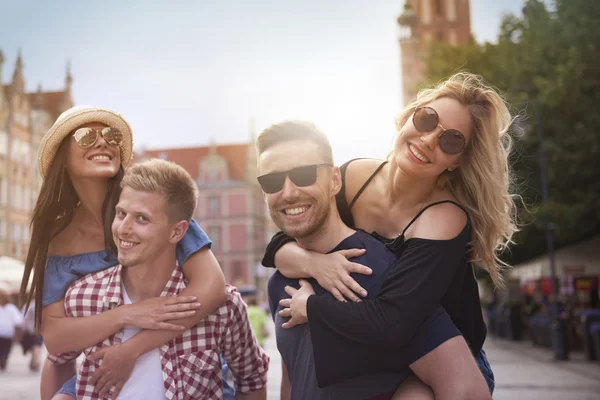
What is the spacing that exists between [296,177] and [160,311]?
754 mm

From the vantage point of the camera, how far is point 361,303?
97.3 inches

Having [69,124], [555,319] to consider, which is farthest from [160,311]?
[555,319]

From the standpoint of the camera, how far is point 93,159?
2969 mm

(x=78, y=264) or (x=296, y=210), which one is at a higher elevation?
(x=296, y=210)

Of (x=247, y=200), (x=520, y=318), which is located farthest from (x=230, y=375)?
(x=247, y=200)

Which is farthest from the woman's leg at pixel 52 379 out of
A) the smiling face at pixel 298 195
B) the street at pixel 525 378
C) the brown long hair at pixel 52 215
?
the street at pixel 525 378

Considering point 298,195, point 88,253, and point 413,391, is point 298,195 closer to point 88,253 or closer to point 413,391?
point 413,391

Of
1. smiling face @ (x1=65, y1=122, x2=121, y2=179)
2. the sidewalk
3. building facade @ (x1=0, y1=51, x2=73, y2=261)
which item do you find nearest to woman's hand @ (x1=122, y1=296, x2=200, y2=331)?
smiling face @ (x1=65, y1=122, x2=121, y2=179)

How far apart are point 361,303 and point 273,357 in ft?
60.3

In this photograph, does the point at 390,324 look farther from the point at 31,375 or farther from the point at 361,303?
the point at 31,375

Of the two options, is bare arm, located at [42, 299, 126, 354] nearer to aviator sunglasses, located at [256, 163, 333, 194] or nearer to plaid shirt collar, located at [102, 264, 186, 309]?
plaid shirt collar, located at [102, 264, 186, 309]

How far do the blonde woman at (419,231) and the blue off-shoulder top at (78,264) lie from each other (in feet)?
1.12

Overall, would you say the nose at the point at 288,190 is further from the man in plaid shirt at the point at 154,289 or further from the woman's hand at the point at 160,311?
the woman's hand at the point at 160,311

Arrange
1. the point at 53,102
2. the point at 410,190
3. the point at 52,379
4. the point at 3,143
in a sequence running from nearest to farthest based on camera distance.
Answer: the point at 410,190
the point at 52,379
the point at 3,143
the point at 53,102
